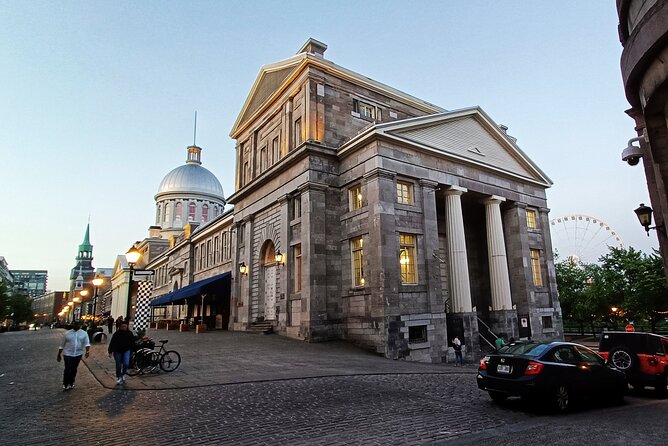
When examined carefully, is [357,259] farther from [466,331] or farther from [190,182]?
[190,182]

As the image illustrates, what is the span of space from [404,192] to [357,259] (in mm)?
4262

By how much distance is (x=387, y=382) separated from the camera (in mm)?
11703

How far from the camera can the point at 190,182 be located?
244 ft

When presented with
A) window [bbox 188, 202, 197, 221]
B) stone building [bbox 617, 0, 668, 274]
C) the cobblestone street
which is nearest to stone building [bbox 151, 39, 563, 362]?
the cobblestone street

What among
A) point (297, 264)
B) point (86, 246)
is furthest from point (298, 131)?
point (86, 246)

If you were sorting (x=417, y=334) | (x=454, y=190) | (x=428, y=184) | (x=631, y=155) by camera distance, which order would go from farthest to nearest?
1. (x=454, y=190)
2. (x=428, y=184)
3. (x=417, y=334)
4. (x=631, y=155)

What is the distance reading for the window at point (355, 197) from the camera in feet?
74.5

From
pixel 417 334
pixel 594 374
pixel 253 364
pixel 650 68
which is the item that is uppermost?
pixel 650 68

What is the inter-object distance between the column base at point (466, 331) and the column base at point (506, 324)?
143 inches

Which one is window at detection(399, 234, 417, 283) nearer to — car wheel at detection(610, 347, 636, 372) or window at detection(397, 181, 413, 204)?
window at detection(397, 181, 413, 204)

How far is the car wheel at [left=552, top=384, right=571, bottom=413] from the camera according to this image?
8516 millimetres

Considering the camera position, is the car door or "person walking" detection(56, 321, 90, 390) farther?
"person walking" detection(56, 321, 90, 390)

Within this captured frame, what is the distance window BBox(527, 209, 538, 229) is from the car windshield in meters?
22.0

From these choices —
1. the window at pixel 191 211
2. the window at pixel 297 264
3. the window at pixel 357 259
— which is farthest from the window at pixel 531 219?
the window at pixel 191 211
